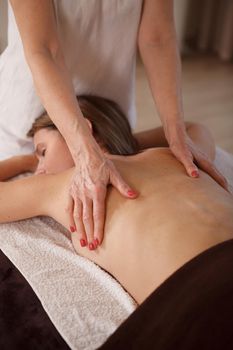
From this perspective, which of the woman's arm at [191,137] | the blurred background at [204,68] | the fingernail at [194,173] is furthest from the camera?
the blurred background at [204,68]

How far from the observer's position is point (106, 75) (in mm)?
1834

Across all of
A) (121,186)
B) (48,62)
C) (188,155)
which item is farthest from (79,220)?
(48,62)

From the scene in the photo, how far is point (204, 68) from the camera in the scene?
404cm

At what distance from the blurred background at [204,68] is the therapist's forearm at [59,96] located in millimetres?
1506

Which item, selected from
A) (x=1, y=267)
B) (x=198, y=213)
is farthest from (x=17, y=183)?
(x=198, y=213)

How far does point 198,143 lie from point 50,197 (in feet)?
2.35

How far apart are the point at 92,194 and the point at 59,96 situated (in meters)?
0.33

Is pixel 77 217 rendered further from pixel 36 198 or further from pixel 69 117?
pixel 69 117

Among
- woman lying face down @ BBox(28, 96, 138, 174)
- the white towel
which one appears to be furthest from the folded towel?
woman lying face down @ BBox(28, 96, 138, 174)

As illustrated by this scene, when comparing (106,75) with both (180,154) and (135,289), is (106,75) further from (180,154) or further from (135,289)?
(135,289)

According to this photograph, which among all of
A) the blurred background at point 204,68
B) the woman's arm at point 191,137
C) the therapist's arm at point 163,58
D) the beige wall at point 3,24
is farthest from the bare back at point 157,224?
the beige wall at point 3,24

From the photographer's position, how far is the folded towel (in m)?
1.16

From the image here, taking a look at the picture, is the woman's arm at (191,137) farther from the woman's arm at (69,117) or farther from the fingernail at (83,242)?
the fingernail at (83,242)

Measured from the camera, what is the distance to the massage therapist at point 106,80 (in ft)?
4.17
